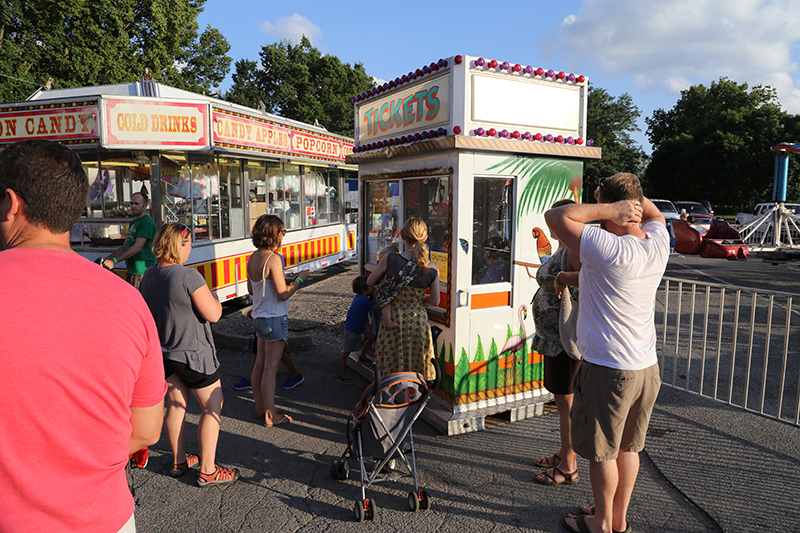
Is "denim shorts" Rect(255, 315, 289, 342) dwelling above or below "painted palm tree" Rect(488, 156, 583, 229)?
below

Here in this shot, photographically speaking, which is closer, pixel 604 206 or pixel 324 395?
pixel 604 206

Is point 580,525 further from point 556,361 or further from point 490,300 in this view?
point 490,300

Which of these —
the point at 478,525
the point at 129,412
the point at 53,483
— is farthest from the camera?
the point at 478,525

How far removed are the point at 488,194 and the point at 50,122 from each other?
22.3 ft

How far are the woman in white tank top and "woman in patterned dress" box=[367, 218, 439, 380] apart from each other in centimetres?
89

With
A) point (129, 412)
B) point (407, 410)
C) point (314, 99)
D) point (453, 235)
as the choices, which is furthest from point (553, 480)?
point (314, 99)

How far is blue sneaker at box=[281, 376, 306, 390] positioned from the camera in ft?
18.1

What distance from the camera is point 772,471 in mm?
3777

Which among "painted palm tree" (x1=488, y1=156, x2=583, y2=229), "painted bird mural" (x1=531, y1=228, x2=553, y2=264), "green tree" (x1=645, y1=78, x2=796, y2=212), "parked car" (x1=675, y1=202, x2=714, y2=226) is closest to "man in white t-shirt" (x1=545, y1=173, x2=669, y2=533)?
"painted palm tree" (x1=488, y1=156, x2=583, y2=229)

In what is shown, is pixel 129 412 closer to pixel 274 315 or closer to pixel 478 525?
pixel 478 525

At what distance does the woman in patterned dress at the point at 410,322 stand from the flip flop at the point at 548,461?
103 cm

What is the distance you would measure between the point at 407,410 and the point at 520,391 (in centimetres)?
189

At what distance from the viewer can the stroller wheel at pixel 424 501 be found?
10.8 feet

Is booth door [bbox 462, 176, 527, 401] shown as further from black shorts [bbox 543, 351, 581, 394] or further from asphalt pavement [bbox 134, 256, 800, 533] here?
black shorts [bbox 543, 351, 581, 394]
